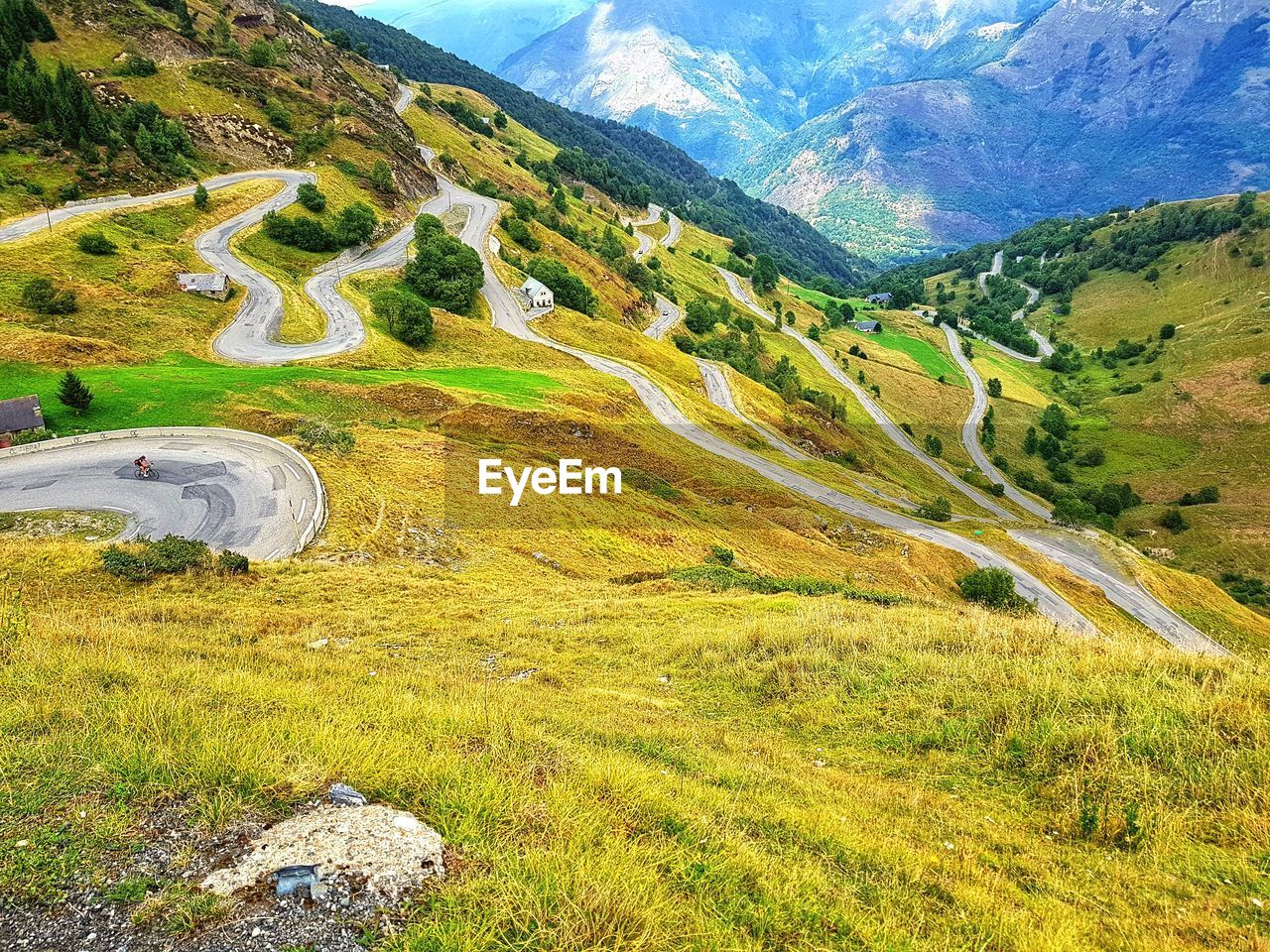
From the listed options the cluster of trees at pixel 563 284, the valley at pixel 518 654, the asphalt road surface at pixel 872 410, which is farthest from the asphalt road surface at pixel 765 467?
the asphalt road surface at pixel 872 410

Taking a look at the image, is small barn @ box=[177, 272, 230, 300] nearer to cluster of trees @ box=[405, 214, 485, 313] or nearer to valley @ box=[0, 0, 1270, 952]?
valley @ box=[0, 0, 1270, 952]

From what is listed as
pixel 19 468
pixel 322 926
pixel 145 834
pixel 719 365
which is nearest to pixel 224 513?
pixel 19 468

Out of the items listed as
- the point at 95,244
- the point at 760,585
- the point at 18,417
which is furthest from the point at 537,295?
the point at 760,585

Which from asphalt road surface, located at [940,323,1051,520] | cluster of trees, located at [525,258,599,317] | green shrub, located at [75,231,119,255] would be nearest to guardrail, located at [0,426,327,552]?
green shrub, located at [75,231,119,255]

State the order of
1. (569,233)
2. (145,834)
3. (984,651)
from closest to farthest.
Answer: (145,834) < (984,651) < (569,233)

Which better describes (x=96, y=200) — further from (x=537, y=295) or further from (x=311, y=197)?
(x=537, y=295)

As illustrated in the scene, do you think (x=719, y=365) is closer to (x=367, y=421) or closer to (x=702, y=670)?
(x=367, y=421)
